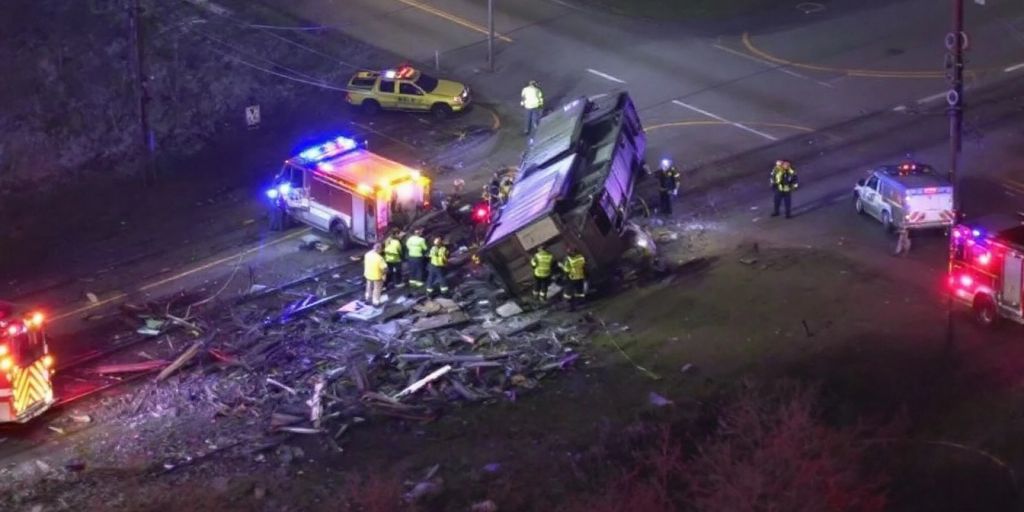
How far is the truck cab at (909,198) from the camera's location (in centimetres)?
3544

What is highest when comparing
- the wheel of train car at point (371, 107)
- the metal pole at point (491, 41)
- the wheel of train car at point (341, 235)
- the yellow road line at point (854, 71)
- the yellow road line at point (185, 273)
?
the metal pole at point (491, 41)

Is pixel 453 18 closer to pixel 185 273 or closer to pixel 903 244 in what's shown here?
pixel 185 273

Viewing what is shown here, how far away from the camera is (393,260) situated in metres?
34.3

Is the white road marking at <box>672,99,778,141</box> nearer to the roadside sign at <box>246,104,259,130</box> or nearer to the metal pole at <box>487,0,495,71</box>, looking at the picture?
the metal pole at <box>487,0,495,71</box>

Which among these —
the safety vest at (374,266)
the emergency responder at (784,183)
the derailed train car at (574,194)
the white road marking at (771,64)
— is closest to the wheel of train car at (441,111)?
the derailed train car at (574,194)

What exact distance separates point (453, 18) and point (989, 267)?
2915cm

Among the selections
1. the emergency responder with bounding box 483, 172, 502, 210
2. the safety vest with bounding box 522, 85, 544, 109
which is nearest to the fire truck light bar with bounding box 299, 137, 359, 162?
the emergency responder with bounding box 483, 172, 502, 210

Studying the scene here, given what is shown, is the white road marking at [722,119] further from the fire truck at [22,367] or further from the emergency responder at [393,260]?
the fire truck at [22,367]

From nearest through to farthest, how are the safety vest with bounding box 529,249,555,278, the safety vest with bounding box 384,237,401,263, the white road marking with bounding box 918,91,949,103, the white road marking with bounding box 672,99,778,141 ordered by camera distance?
1. the safety vest with bounding box 529,249,555,278
2. the safety vest with bounding box 384,237,401,263
3. the white road marking with bounding box 672,99,778,141
4. the white road marking with bounding box 918,91,949,103

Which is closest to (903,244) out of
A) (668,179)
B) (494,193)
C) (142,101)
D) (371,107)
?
(668,179)

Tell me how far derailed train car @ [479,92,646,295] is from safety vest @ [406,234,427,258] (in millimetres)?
1586

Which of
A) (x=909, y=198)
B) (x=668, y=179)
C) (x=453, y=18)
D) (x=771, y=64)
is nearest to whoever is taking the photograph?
(x=909, y=198)

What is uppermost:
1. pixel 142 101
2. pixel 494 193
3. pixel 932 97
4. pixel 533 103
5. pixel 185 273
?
pixel 142 101

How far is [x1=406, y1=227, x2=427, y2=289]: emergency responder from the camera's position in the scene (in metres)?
34.0
